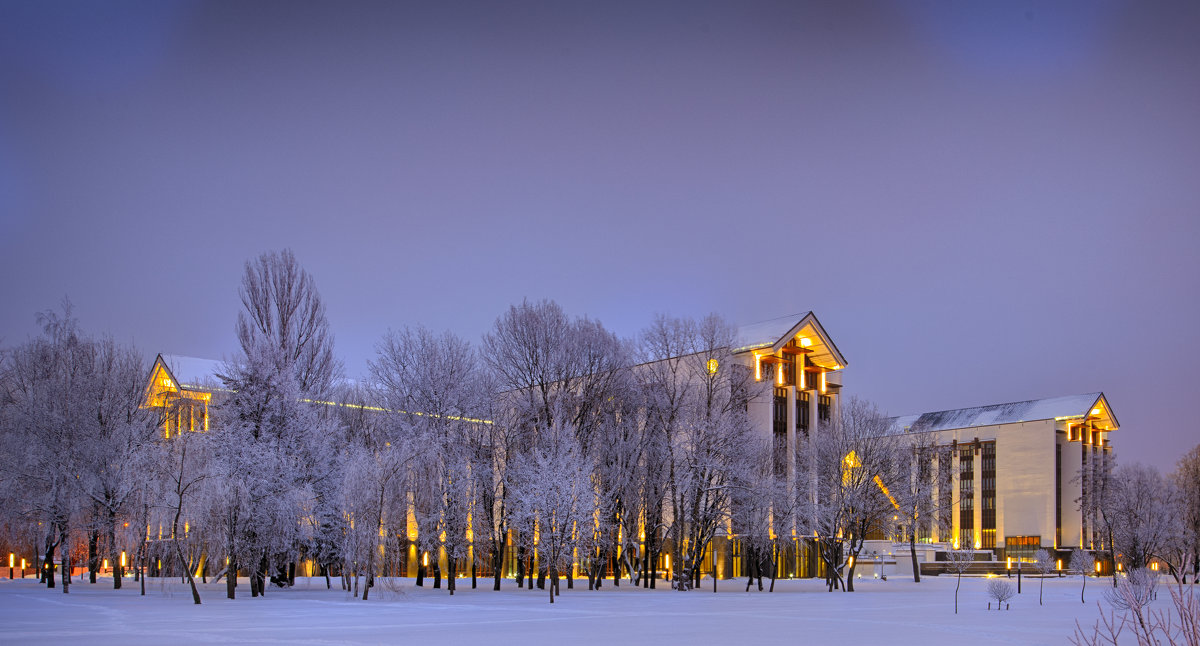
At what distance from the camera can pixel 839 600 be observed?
161 feet

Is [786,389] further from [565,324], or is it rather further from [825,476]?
[565,324]

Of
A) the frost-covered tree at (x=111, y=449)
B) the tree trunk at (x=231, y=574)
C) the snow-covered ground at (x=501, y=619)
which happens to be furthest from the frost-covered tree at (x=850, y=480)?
the frost-covered tree at (x=111, y=449)

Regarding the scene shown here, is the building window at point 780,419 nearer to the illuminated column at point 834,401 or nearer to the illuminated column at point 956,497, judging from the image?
the illuminated column at point 834,401

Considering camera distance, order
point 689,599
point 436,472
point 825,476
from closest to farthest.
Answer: point 689,599 → point 436,472 → point 825,476

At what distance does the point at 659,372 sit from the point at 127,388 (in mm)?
30925

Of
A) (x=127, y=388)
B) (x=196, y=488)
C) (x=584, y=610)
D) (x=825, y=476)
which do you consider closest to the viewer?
(x=584, y=610)

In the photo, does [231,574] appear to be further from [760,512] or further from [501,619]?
[760,512]

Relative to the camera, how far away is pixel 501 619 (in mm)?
33000

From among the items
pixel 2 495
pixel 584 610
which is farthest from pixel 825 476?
pixel 2 495

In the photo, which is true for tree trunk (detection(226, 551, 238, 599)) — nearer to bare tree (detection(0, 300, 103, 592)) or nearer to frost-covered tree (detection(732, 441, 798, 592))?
bare tree (detection(0, 300, 103, 592))

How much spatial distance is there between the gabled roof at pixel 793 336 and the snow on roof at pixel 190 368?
133 feet

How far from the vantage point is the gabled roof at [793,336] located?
7944 centimetres

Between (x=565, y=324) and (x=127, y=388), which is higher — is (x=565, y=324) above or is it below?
above

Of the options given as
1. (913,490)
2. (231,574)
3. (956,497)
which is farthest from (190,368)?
(956,497)
